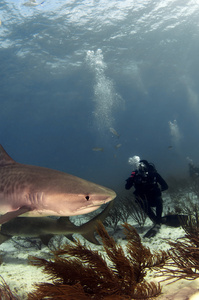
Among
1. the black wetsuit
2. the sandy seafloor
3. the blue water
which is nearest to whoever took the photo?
the sandy seafloor

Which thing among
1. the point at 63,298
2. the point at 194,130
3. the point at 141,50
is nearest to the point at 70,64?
the point at 141,50

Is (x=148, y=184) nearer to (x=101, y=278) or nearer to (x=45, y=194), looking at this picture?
(x=101, y=278)

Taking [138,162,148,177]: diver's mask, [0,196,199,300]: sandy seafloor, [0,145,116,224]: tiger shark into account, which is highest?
[138,162,148,177]: diver's mask

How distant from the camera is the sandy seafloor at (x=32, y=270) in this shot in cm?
213

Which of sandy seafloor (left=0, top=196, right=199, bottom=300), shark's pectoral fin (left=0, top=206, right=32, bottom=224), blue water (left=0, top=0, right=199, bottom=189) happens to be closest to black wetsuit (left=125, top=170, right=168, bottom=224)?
sandy seafloor (left=0, top=196, right=199, bottom=300)

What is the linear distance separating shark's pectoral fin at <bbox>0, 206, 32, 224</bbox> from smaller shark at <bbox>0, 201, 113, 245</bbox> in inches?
69.1

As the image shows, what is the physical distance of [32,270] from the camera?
3.99 meters

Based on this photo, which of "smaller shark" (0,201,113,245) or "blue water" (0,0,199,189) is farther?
"blue water" (0,0,199,189)

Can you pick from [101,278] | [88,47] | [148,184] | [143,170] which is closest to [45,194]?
[101,278]

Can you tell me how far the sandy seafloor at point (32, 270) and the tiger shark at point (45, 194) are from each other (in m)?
1.07

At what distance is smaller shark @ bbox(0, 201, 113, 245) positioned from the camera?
3.81 metres

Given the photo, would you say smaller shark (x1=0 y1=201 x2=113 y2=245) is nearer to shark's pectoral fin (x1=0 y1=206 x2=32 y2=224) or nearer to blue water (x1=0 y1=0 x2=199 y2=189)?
shark's pectoral fin (x1=0 y1=206 x2=32 y2=224)

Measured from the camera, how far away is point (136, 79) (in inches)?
1757

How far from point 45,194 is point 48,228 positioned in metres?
2.41
